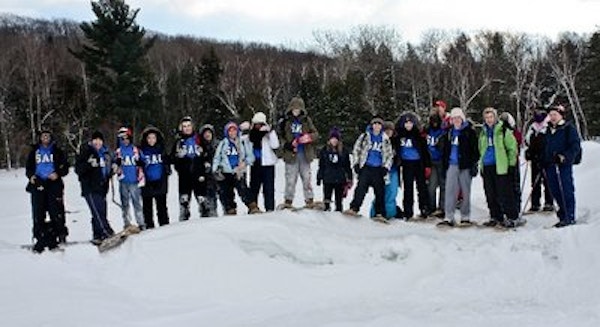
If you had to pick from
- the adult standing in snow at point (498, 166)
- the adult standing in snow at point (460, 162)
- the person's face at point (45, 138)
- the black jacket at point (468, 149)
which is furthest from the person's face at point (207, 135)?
the adult standing in snow at point (498, 166)

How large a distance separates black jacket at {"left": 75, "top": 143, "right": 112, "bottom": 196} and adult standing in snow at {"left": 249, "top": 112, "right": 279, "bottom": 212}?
2.28m

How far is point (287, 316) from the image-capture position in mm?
5879

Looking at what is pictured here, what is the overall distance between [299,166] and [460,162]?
2.49m

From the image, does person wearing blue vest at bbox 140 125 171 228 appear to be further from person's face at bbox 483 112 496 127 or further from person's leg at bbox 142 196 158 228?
person's face at bbox 483 112 496 127

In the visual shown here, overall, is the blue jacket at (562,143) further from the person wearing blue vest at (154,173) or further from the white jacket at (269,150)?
the person wearing blue vest at (154,173)

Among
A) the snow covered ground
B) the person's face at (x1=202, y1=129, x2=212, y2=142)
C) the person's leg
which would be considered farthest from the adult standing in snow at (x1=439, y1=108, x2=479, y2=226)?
the person's leg

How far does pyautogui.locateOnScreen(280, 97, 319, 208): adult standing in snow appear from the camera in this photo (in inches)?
386

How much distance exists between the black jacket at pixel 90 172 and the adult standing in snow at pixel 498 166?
5719mm

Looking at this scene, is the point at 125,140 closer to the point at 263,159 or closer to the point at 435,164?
the point at 263,159

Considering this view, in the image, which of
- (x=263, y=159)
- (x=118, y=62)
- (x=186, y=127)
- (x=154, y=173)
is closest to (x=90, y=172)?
(x=154, y=173)

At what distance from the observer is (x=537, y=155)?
9.85 m

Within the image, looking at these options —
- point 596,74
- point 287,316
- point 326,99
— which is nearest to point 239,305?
point 287,316

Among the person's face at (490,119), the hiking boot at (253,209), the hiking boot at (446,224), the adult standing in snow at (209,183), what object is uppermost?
the person's face at (490,119)

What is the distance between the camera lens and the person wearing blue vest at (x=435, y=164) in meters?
10.0
